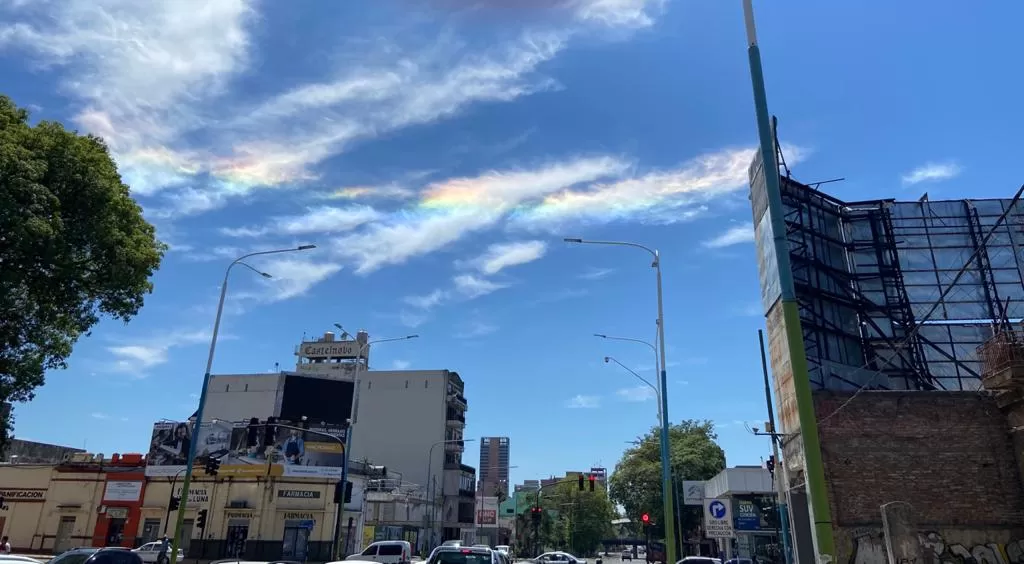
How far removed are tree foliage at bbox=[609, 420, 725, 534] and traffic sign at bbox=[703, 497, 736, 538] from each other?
123 feet

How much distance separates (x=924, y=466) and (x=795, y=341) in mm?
16786

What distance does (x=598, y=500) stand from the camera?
9869 cm

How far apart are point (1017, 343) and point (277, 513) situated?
4078 centimetres

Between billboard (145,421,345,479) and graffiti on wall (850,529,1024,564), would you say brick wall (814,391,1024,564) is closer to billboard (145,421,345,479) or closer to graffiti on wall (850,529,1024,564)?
graffiti on wall (850,529,1024,564)

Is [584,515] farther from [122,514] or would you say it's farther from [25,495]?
[25,495]

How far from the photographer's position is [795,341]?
8484mm

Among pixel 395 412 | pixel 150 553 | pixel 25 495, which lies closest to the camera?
pixel 150 553

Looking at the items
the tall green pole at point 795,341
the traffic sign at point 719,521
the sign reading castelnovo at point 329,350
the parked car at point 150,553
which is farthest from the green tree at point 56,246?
the sign reading castelnovo at point 329,350

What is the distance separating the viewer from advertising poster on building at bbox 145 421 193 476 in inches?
2010

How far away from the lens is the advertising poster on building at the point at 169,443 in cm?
5106

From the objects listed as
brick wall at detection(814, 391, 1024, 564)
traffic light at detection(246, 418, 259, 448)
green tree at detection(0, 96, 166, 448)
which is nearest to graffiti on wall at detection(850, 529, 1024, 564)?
brick wall at detection(814, 391, 1024, 564)

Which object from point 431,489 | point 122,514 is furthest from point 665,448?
point 431,489

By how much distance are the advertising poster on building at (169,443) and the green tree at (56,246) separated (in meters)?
29.8

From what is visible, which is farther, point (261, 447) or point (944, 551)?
point (261, 447)
